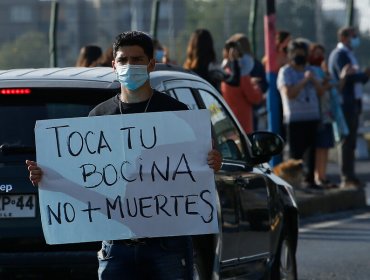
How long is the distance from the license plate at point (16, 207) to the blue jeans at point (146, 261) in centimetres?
128

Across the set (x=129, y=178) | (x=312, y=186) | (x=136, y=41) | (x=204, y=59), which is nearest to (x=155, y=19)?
(x=312, y=186)

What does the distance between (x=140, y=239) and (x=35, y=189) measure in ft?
4.51

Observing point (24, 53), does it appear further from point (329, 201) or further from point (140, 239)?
point (140, 239)

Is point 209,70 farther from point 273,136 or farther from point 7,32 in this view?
point 273,136

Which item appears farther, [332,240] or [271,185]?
[332,240]

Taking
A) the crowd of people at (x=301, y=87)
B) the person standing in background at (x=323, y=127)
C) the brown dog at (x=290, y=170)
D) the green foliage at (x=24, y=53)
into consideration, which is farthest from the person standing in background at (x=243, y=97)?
the green foliage at (x=24, y=53)

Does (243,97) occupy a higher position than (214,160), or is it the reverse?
(214,160)

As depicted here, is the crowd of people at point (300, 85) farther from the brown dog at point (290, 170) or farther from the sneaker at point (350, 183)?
the brown dog at point (290, 170)

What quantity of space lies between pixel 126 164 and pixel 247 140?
2.73 meters

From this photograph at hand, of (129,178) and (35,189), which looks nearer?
(129,178)

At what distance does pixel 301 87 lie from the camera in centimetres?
1709

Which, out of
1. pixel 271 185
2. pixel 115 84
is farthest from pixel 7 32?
pixel 115 84

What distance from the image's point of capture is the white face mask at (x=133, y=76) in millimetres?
6695

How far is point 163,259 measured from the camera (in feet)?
22.0
